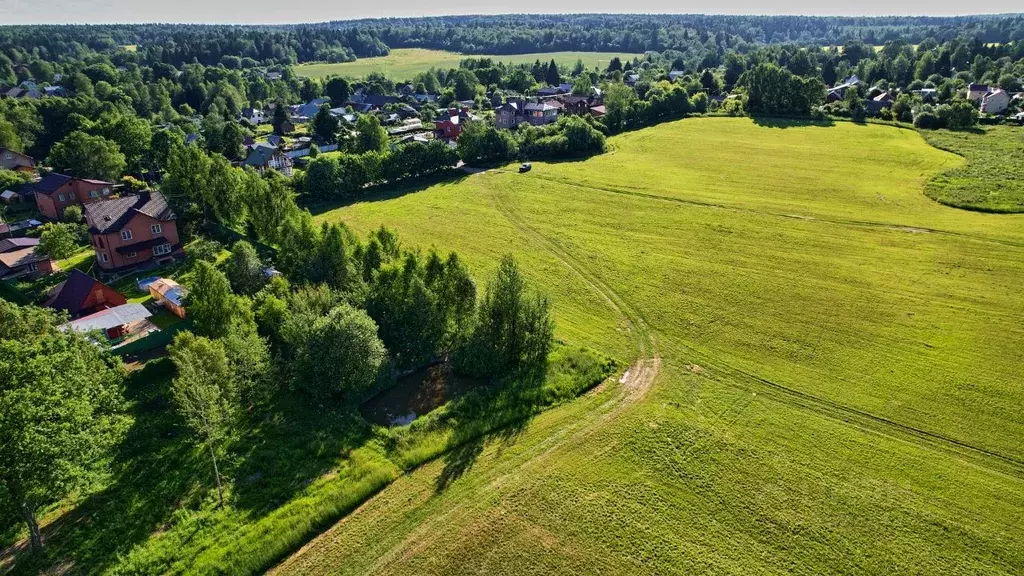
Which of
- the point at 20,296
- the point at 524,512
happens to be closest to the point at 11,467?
the point at 524,512

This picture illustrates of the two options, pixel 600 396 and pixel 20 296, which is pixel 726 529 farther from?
pixel 20 296

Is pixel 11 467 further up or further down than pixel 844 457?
further up

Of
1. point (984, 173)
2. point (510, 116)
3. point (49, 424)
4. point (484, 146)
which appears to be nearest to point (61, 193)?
point (484, 146)

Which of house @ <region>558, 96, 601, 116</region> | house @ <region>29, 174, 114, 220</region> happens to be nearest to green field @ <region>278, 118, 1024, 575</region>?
house @ <region>29, 174, 114, 220</region>

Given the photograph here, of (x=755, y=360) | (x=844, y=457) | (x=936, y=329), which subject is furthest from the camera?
(x=936, y=329)

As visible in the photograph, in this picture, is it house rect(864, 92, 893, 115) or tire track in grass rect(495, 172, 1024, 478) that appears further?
house rect(864, 92, 893, 115)

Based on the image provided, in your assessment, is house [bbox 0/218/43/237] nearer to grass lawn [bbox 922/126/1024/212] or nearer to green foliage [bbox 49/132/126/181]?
green foliage [bbox 49/132/126/181]

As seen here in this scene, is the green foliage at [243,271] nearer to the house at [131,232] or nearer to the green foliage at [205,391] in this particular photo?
the green foliage at [205,391]
